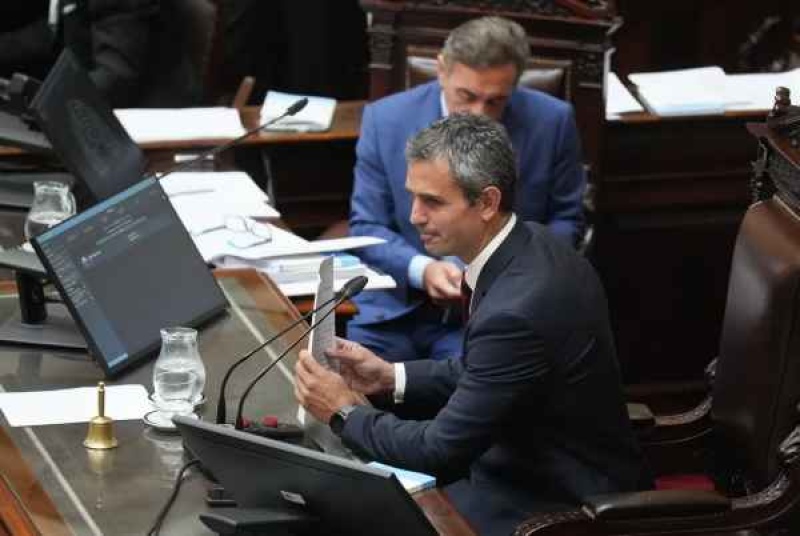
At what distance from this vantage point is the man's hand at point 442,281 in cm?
406

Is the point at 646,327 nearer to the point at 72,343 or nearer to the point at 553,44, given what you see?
the point at 553,44

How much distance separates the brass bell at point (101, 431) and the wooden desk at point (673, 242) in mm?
2491

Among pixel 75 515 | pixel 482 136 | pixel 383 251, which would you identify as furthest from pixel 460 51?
pixel 75 515

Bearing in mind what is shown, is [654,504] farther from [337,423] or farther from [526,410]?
[337,423]

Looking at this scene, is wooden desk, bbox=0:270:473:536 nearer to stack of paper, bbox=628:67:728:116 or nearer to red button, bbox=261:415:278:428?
red button, bbox=261:415:278:428

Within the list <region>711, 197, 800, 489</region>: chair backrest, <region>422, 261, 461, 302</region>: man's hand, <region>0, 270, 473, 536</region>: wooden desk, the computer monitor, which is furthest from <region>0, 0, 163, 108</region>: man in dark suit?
the computer monitor

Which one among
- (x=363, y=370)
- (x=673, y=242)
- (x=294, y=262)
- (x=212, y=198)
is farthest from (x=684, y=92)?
(x=363, y=370)

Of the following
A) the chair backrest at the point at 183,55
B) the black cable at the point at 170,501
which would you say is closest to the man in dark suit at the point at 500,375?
the black cable at the point at 170,501

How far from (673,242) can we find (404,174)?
119 cm

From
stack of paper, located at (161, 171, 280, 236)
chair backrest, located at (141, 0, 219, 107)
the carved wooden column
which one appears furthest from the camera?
chair backrest, located at (141, 0, 219, 107)

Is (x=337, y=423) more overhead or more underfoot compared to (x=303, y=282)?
more overhead

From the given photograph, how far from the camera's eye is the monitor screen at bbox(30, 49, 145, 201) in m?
3.80

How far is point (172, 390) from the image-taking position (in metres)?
3.01

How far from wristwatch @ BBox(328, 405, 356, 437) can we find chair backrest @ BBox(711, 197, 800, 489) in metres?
0.74
